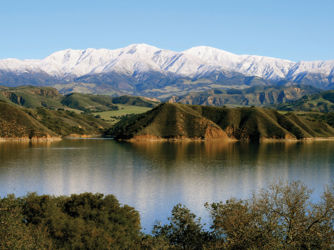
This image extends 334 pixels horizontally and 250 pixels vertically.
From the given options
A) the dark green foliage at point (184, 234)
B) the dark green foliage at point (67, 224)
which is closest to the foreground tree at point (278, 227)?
the dark green foliage at point (184, 234)

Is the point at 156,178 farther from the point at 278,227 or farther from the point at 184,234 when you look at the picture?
the point at 278,227

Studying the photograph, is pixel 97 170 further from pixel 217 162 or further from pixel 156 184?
pixel 217 162

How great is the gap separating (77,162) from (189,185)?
62389 millimetres

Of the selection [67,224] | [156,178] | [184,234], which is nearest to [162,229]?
[184,234]

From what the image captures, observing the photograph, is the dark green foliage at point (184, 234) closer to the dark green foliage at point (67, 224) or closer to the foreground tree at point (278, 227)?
the foreground tree at point (278, 227)

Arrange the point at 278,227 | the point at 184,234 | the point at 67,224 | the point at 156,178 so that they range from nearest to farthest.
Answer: the point at 278,227
the point at 67,224
the point at 184,234
the point at 156,178

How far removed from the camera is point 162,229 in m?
53.1

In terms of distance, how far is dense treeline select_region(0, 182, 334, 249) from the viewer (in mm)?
44000

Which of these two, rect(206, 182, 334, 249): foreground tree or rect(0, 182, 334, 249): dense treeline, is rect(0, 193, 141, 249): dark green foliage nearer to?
rect(0, 182, 334, 249): dense treeline

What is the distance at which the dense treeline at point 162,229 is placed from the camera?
144 ft

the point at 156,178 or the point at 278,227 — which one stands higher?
the point at 278,227

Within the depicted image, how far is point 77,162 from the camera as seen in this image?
482 ft

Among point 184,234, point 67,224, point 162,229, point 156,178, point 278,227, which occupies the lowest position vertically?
point 156,178

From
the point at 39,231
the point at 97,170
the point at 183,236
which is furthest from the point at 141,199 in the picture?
the point at 97,170
